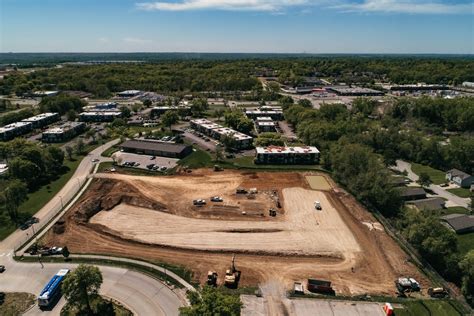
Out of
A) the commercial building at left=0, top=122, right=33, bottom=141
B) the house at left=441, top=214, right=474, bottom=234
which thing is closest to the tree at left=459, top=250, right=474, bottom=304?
the house at left=441, top=214, right=474, bottom=234

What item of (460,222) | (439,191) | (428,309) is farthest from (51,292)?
(439,191)

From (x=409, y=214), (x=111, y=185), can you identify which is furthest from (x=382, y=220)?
(x=111, y=185)

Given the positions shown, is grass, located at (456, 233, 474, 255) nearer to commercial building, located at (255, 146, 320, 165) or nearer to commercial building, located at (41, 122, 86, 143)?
commercial building, located at (255, 146, 320, 165)

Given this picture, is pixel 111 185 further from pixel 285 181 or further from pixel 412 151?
pixel 412 151

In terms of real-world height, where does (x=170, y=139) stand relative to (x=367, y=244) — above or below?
above

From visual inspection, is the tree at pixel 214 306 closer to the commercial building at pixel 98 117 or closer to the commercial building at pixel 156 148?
the commercial building at pixel 156 148

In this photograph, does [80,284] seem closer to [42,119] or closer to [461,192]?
[461,192]

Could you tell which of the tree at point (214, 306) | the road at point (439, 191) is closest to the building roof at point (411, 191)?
the road at point (439, 191)
